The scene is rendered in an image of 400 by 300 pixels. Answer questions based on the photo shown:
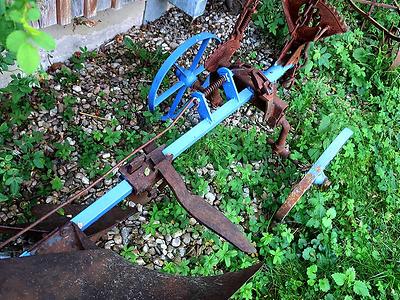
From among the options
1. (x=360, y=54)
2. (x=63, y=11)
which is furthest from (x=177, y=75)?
(x=360, y=54)

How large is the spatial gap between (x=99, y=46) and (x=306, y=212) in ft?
5.67

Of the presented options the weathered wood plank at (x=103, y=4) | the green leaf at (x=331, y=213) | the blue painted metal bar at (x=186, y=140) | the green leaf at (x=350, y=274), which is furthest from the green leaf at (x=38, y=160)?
the green leaf at (x=350, y=274)

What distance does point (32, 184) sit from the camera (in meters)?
2.80

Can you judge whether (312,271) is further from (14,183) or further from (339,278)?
(14,183)

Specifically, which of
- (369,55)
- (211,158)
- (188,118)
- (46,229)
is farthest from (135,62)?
(369,55)

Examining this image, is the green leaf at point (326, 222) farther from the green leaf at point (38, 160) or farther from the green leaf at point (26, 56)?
the green leaf at point (26, 56)

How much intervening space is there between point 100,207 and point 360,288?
59.7 inches

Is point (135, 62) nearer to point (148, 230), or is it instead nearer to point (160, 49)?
point (160, 49)

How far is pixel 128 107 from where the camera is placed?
10.8 feet

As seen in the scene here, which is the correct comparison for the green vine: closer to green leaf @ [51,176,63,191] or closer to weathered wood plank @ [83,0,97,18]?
green leaf @ [51,176,63,191]

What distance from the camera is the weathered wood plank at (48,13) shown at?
2.87 meters

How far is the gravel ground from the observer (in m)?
2.78

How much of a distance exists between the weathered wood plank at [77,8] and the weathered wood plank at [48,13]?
15 centimetres

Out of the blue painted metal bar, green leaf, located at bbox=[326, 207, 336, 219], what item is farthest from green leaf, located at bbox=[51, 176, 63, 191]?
green leaf, located at bbox=[326, 207, 336, 219]
